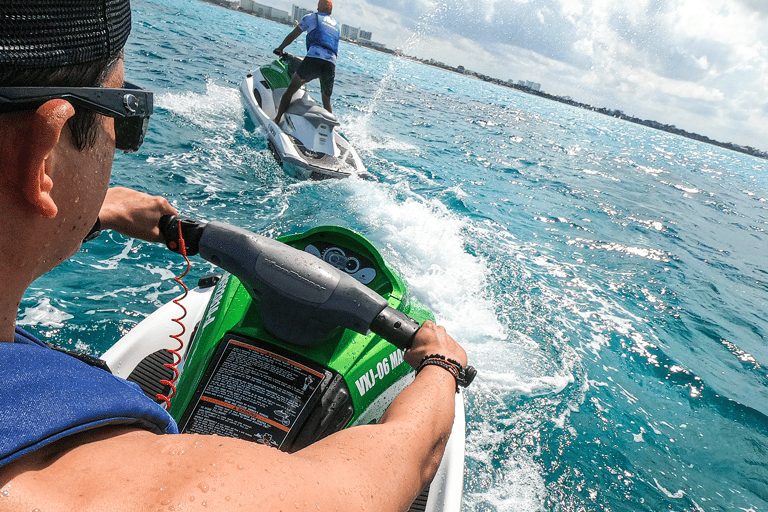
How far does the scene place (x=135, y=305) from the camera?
3947mm

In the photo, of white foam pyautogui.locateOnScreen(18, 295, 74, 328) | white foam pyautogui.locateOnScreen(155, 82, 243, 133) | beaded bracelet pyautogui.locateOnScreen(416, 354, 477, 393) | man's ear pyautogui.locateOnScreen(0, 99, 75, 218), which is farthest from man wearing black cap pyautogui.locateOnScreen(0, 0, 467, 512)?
white foam pyautogui.locateOnScreen(155, 82, 243, 133)

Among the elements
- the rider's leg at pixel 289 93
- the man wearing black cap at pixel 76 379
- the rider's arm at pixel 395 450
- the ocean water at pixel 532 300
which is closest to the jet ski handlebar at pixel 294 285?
the rider's arm at pixel 395 450

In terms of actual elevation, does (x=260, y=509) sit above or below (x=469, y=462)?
above

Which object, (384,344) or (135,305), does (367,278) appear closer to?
(384,344)

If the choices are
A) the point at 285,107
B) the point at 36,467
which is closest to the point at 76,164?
the point at 36,467

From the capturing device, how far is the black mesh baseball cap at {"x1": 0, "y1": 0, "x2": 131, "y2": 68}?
2.16 feet

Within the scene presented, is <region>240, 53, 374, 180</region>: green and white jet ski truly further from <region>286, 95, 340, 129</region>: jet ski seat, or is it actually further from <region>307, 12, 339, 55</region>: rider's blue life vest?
<region>307, 12, 339, 55</region>: rider's blue life vest

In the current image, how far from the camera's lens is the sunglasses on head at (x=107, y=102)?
2.22ft

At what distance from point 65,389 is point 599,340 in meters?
5.57

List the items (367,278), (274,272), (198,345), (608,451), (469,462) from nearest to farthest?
1. (274,272)
2. (198,345)
3. (367,278)
4. (469,462)
5. (608,451)

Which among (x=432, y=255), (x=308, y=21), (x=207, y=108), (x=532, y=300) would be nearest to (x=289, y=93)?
(x=308, y=21)

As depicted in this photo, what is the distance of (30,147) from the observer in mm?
694

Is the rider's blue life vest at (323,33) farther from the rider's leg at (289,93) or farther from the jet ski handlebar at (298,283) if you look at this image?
the jet ski handlebar at (298,283)

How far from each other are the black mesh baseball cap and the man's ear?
0.25 ft
